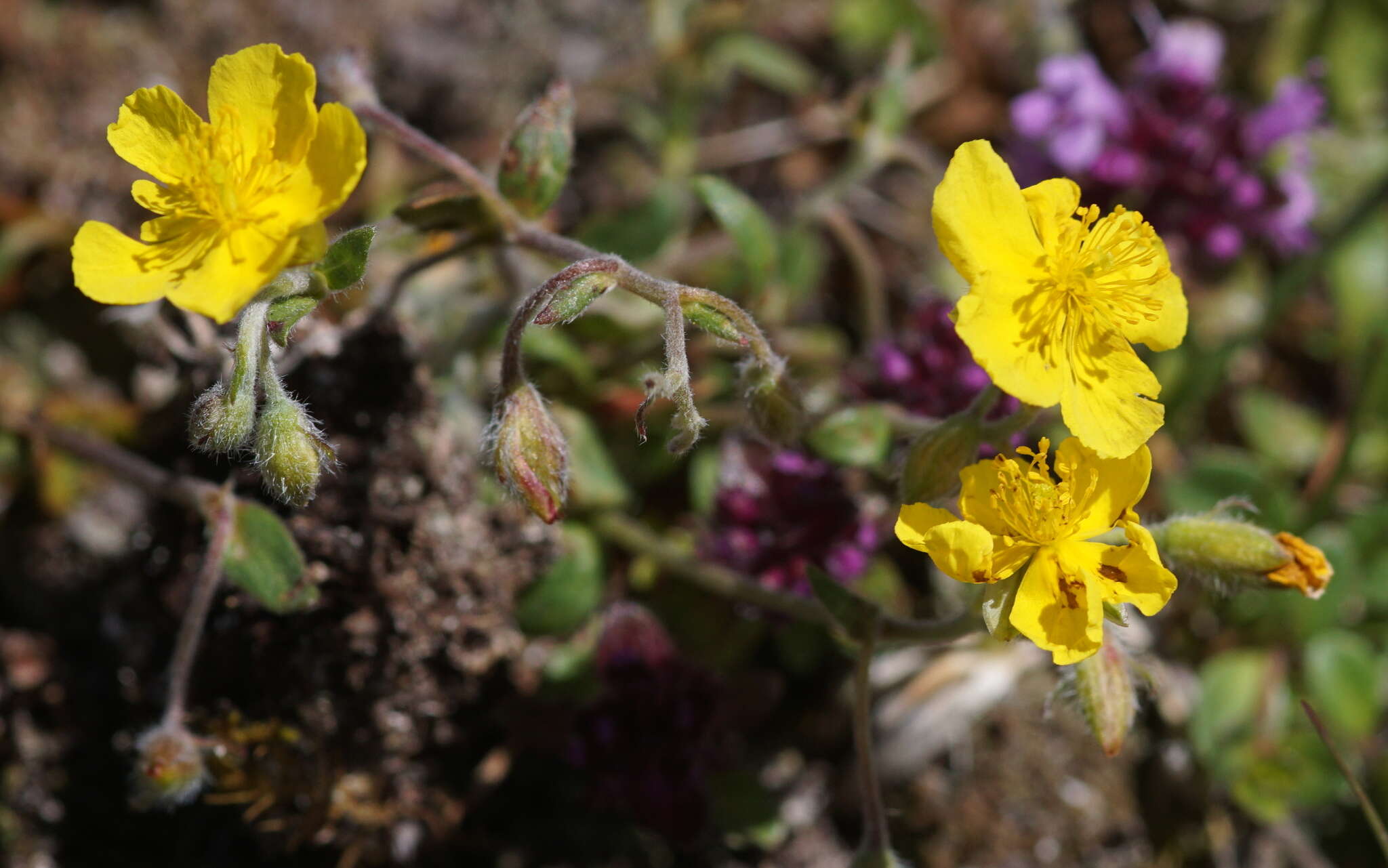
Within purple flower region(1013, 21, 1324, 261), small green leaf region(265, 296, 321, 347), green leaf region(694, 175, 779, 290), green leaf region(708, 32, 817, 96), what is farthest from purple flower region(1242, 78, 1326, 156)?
small green leaf region(265, 296, 321, 347)

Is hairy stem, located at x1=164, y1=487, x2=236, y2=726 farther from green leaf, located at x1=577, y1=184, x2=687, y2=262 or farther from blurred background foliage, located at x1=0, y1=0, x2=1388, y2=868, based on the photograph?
green leaf, located at x1=577, y1=184, x2=687, y2=262

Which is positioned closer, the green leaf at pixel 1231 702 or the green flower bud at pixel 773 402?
the green flower bud at pixel 773 402

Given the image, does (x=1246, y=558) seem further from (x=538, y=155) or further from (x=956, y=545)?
(x=538, y=155)

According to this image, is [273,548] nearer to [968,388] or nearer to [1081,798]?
[968,388]

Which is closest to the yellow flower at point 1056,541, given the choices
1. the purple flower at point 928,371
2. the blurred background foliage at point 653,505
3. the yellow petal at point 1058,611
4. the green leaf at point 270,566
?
the yellow petal at point 1058,611

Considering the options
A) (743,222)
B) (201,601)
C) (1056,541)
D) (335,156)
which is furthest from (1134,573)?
(201,601)

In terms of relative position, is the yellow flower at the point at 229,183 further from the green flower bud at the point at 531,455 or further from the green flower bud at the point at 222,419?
the green flower bud at the point at 531,455
